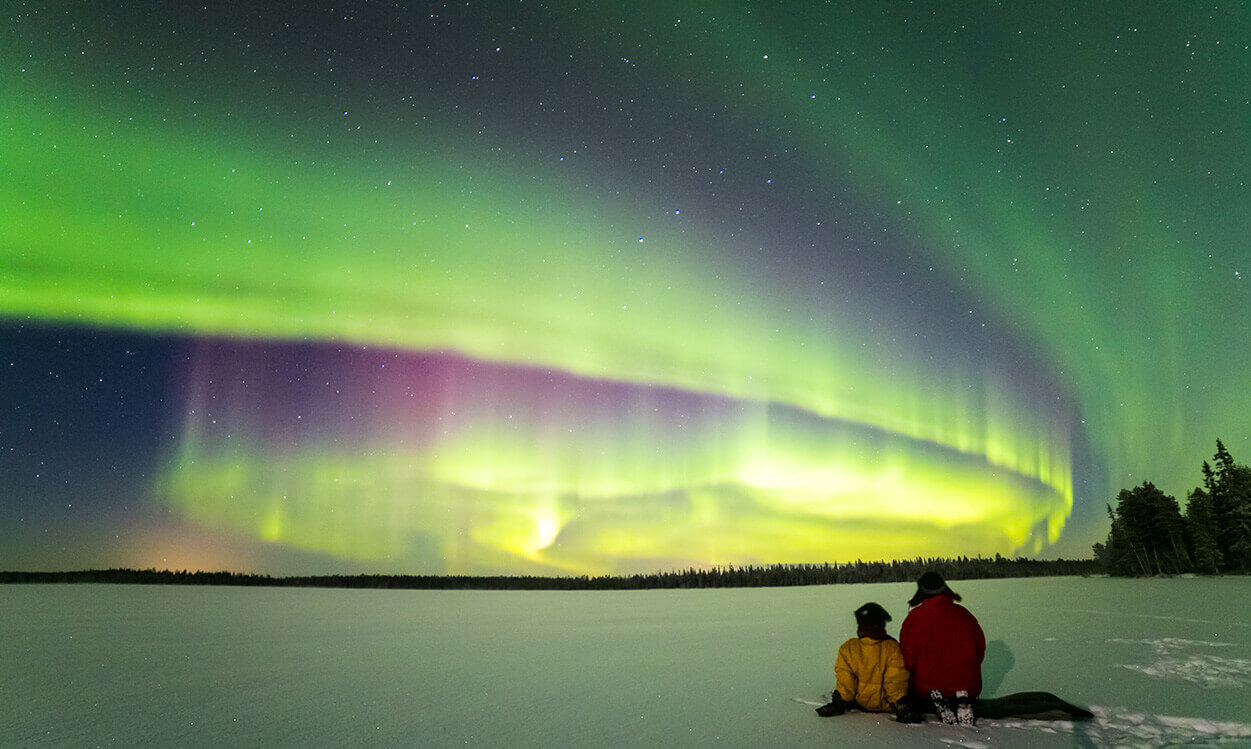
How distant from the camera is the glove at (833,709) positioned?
7.93 m

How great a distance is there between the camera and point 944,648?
25.2 ft

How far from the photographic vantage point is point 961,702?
24.8ft

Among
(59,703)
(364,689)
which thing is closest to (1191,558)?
(364,689)

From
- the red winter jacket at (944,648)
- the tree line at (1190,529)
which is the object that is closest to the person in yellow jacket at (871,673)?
the red winter jacket at (944,648)

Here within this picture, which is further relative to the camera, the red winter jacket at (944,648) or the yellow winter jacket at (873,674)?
the yellow winter jacket at (873,674)

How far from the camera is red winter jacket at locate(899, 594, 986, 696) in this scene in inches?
300

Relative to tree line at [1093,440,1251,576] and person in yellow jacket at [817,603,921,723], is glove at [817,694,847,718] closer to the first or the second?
person in yellow jacket at [817,603,921,723]

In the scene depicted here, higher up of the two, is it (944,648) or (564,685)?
(944,648)

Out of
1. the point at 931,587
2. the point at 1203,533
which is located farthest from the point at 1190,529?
the point at 931,587

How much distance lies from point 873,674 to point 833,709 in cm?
66

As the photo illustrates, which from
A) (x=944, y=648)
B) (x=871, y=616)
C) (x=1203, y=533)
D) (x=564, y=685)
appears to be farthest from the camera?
(x=1203, y=533)

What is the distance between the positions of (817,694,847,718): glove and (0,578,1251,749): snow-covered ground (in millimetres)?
184

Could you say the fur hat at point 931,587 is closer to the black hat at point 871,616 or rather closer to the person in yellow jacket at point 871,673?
the black hat at point 871,616

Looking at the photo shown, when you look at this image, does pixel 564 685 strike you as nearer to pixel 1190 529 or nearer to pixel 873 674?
pixel 873 674
